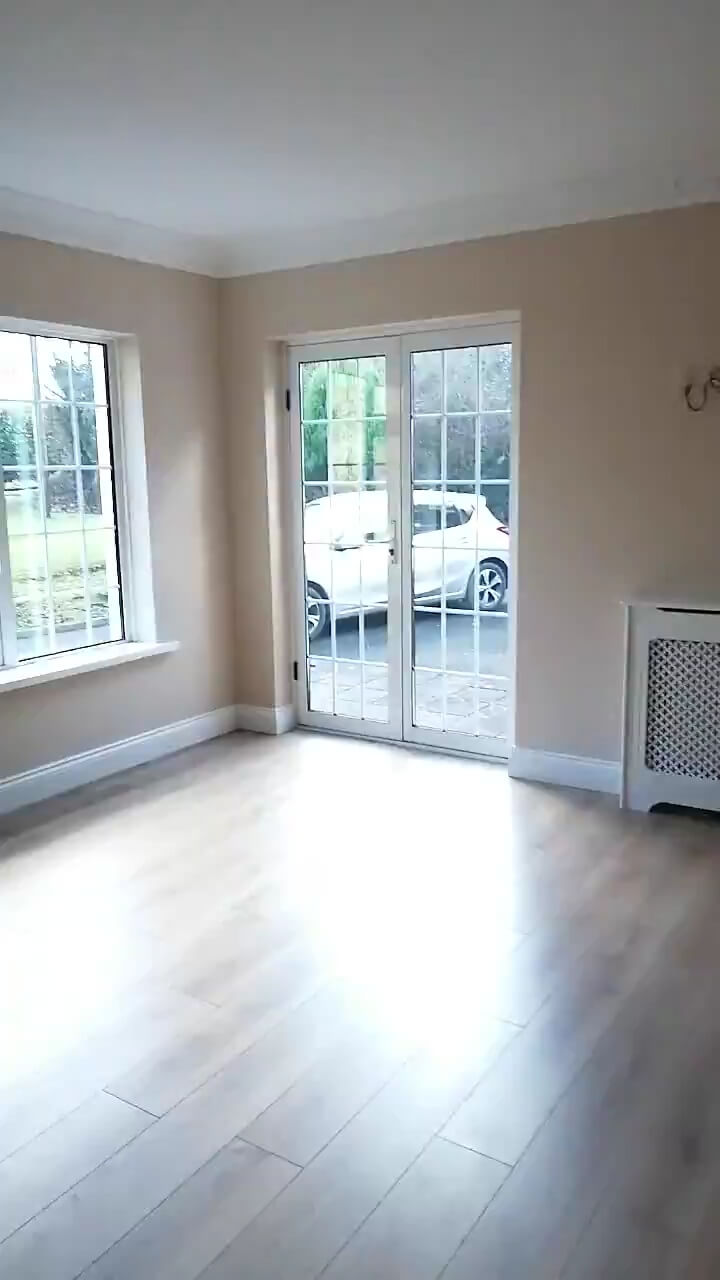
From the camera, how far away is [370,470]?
486 cm

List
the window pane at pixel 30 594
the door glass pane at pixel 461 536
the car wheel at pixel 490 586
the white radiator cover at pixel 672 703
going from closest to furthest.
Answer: the white radiator cover at pixel 672 703, the window pane at pixel 30 594, the door glass pane at pixel 461 536, the car wheel at pixel 490 586

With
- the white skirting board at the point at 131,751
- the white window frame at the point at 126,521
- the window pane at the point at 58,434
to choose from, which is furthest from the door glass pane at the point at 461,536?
the window pane at the point at 58,434

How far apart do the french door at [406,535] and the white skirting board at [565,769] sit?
0.78ft

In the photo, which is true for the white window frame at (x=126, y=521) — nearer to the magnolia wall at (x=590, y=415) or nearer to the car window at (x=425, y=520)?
the magnolia wall at (x=590, y=415)

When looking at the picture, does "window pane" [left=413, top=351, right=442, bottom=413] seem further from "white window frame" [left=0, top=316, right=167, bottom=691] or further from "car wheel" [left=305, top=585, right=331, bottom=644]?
"white window frame" [left=0, top=316, right=167, bottom=691]

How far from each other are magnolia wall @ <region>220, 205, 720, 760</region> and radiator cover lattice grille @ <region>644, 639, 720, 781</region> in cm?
27

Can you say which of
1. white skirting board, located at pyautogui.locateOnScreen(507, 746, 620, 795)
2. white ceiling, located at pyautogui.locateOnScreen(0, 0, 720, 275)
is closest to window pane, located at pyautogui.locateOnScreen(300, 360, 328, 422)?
white ceiling, located at pyautogui.locateOnScreen(0, 0, 720, 275)

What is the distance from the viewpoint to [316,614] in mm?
5281

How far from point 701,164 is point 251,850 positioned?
300 centimetres

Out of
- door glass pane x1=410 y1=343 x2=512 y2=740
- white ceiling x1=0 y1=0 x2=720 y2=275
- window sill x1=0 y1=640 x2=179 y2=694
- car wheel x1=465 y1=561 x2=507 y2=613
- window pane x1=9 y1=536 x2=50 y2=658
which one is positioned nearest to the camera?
white ceiling x1=0 y1=0 x2=720 y2=275

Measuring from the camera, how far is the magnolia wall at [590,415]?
3857 millimetres

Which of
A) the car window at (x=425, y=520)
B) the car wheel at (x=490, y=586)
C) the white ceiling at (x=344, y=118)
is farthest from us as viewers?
the car window at (x=425, y=520)

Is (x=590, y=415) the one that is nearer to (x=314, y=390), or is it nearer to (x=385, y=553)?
(x=385, y=553)

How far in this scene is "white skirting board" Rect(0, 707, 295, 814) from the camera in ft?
13.9
